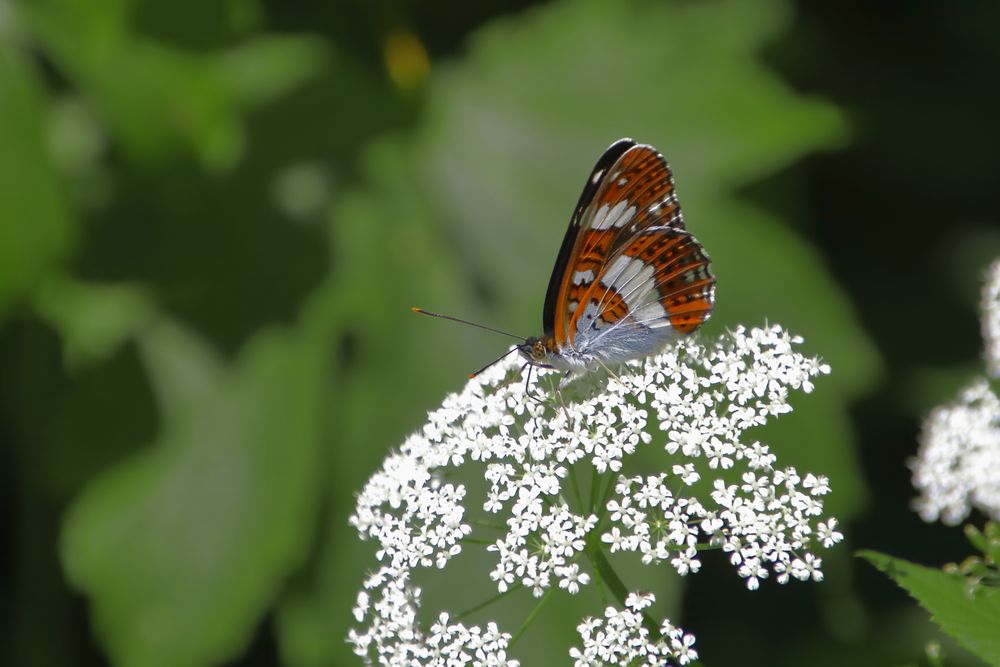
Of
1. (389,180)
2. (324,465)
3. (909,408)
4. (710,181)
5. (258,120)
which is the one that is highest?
(258,120)

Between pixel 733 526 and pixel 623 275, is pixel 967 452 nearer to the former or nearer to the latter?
pixel 733 526

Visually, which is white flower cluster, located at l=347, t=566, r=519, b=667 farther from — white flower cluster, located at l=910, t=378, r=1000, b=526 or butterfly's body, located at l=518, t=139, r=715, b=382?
white flower cluster, located at l=910, t=378, r=1000, b=526

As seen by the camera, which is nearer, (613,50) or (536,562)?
(536,562)

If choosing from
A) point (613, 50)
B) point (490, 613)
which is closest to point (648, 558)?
point (490, 613)

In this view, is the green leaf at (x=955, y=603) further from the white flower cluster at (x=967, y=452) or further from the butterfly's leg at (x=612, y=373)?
the butterfly's leg at (x=612, y=373)

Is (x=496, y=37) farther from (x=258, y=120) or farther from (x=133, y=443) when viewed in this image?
(x=133, y=443)

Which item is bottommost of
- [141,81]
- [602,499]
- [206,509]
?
[602,499]

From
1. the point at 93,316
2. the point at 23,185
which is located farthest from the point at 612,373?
the point at 93,316
